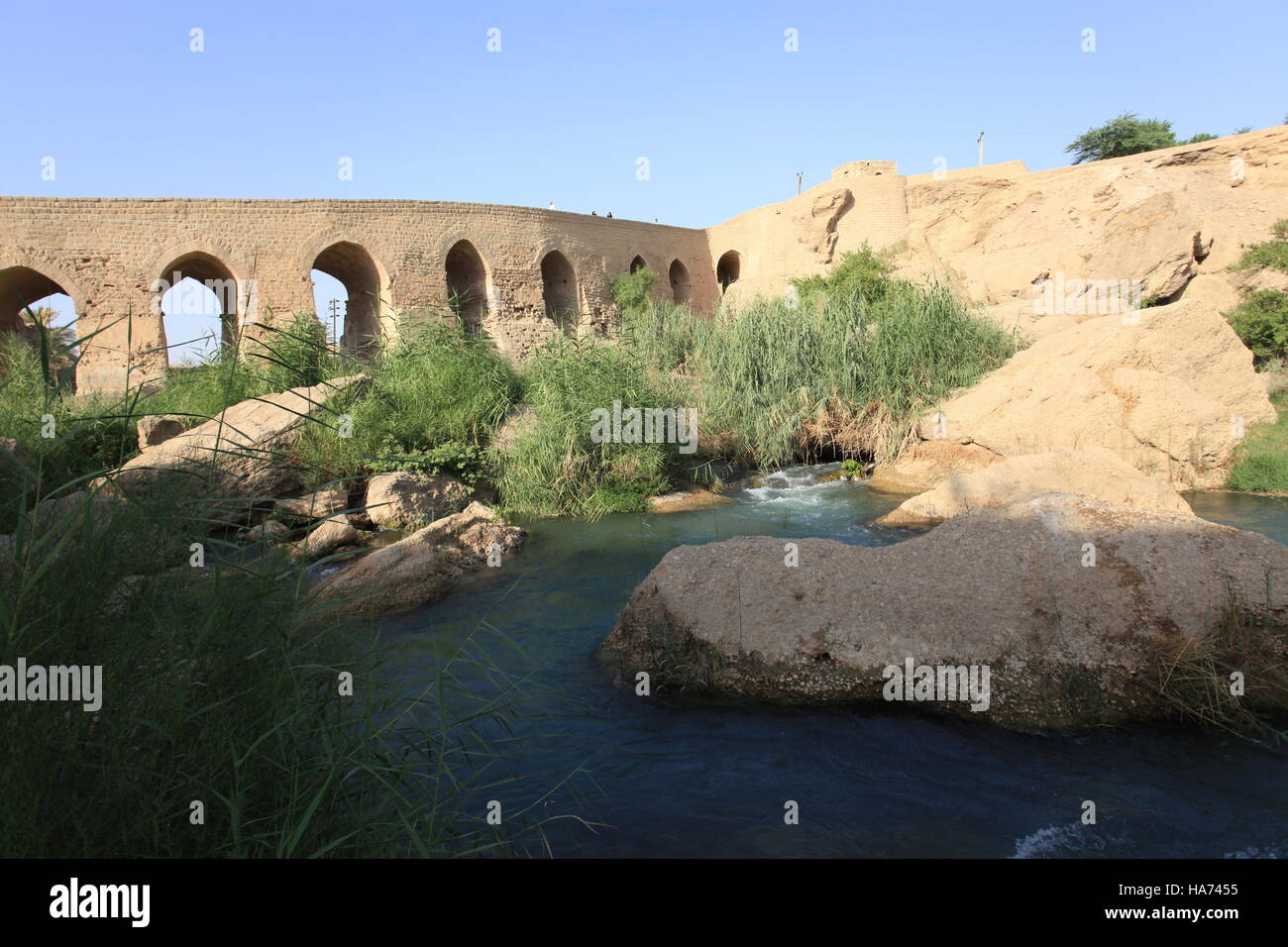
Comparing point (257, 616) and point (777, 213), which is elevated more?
point (777, 213)

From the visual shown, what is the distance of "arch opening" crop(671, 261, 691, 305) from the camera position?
29000 mm

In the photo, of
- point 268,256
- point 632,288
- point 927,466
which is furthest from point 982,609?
point 632,288

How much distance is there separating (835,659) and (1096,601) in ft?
4.57

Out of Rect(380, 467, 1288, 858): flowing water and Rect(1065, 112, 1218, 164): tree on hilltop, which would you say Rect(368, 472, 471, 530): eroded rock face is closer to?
Rect(380, 467, 1288, 858): flowing water

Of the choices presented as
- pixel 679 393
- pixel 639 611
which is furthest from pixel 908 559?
pixel 679 393

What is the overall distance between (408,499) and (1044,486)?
673 cm

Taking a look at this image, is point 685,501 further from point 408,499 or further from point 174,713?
point 174,713

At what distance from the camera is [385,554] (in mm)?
6508

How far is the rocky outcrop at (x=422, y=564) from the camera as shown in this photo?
596 centimetres

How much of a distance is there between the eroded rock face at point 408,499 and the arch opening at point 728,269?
78.5 feet

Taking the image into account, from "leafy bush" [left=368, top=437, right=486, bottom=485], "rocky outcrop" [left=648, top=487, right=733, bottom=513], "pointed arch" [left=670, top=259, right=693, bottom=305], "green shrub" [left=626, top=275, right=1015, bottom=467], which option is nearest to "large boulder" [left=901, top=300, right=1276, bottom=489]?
"green shrub" [left=626, top=275, right=1015, bottom=467]

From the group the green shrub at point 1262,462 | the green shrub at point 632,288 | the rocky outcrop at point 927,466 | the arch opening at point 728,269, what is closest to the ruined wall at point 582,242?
Answer: the green shrub at point 632,288
